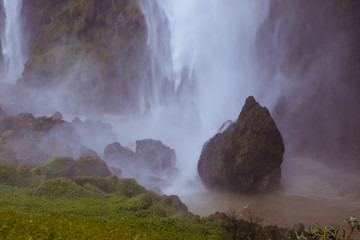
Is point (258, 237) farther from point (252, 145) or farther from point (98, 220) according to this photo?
point (252, 145)

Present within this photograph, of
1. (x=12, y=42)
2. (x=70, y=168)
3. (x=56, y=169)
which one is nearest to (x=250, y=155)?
(x=70, y=168)

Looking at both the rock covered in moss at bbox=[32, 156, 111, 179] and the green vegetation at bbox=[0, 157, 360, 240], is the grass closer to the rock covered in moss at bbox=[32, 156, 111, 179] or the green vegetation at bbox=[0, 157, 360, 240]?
the green vegetation at bbox=[0, 157, 360, 240]

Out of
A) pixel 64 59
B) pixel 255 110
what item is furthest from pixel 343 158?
pixel 64 59

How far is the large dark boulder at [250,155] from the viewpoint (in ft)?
85.9

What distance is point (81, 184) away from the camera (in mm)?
18109

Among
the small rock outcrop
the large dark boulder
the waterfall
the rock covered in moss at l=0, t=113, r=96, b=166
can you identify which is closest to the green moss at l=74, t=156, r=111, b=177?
the rock covered in moss at l=0, t=113, r=96, b=166

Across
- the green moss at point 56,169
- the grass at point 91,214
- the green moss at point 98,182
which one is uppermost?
the green moss at point 56,169

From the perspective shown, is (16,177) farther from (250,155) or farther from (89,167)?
(250,155)

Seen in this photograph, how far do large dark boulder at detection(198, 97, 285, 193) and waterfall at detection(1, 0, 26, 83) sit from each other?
79.0 meters

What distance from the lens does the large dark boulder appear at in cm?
2617

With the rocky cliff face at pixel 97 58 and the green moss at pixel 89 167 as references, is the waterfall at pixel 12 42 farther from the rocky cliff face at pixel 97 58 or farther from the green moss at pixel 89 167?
the green moss at pixel 89 167

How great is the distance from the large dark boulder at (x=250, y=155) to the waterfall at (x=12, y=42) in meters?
79.0

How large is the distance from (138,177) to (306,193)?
17.0 meters

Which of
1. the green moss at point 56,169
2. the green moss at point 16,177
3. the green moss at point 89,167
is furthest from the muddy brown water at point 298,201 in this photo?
the green moss at point 16,177
